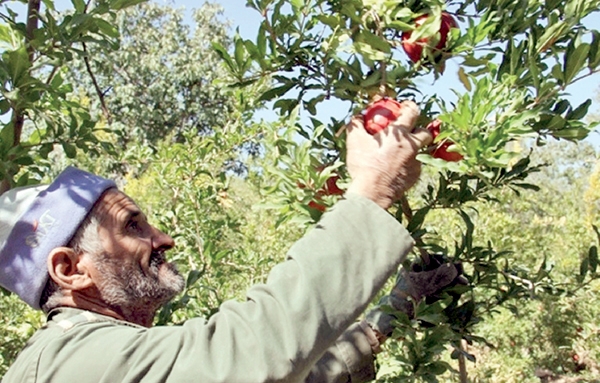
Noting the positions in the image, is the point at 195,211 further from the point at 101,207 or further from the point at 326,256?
the point at 326,256

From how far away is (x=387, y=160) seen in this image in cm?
132

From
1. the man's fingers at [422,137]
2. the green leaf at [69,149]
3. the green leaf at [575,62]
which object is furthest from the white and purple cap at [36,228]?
the green leaf at [575,62]

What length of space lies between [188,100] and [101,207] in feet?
47.9

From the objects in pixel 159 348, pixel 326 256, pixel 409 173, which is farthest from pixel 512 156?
pixel 159 348

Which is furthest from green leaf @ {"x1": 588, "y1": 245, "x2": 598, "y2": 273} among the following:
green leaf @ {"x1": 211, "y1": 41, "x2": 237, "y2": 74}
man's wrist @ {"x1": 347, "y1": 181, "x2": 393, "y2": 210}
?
green leaf @ {"x1": 211, "y1": 41, "x2": 237, "y2": 74}

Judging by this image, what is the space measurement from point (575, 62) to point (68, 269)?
122 centimetres

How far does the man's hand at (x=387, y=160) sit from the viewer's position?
51.6 inches

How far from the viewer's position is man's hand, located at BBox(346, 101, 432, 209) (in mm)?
1311

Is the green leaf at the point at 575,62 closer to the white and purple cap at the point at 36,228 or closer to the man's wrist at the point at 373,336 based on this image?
the man's wrist at the point at 373,336

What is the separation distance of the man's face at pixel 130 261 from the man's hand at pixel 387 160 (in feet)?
1.84

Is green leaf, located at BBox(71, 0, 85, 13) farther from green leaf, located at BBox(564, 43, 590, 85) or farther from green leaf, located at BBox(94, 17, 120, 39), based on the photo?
green leaf, located at BBox(564, 43, 590, 85)

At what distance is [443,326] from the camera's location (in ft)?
5.94

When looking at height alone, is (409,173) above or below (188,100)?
above

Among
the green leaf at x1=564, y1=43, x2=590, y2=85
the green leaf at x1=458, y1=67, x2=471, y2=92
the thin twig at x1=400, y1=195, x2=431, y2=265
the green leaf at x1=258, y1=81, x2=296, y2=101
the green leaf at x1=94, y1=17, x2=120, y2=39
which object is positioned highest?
the green leaf at x1=94, y1=17, x2=120, y2=39
